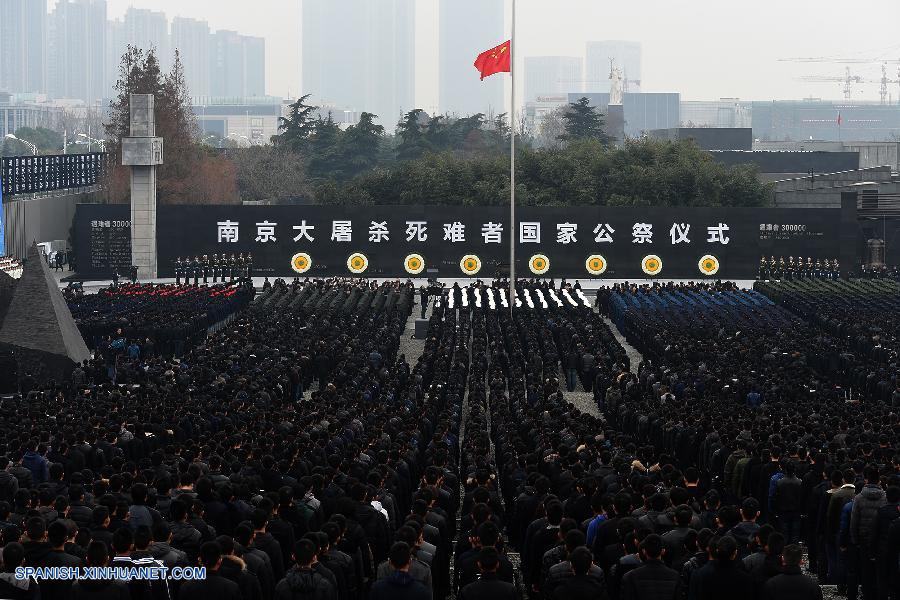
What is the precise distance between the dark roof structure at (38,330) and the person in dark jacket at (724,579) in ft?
78.8

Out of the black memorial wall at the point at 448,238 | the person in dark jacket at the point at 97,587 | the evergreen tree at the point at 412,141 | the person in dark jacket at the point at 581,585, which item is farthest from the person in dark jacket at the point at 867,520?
the evergreen tree at the point at 412,141

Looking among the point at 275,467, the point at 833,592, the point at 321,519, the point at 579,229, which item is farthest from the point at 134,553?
the point at 579,229

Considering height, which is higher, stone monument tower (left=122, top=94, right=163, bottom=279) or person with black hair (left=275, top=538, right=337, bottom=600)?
stone monument tower (left=122, top=94, right=163, bottom=279)

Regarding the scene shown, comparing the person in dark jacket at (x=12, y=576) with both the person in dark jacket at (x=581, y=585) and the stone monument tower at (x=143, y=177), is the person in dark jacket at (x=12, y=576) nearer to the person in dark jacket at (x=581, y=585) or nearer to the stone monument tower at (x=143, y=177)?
the person in dark jacket at (x=581, y=585)

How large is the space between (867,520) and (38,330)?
22.5 m

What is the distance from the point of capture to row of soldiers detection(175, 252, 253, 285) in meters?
59.8

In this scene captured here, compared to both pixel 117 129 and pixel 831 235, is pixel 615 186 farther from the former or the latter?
pixel 117 129

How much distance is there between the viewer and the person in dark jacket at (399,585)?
10.2 metres

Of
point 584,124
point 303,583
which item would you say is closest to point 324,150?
point 584,124

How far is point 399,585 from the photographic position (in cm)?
1027

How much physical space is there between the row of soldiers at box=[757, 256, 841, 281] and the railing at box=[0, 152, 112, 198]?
3186 cm

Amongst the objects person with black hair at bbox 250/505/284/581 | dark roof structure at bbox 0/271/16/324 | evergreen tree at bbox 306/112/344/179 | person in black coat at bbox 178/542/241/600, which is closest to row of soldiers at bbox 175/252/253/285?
dark roof structure at bbox 0/271/16/324

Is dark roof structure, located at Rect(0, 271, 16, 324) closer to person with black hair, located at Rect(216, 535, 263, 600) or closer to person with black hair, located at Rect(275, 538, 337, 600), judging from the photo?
person with black hair, located at Rect(216, 535, 263, 600)

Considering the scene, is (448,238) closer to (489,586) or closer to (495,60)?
(495,60)
